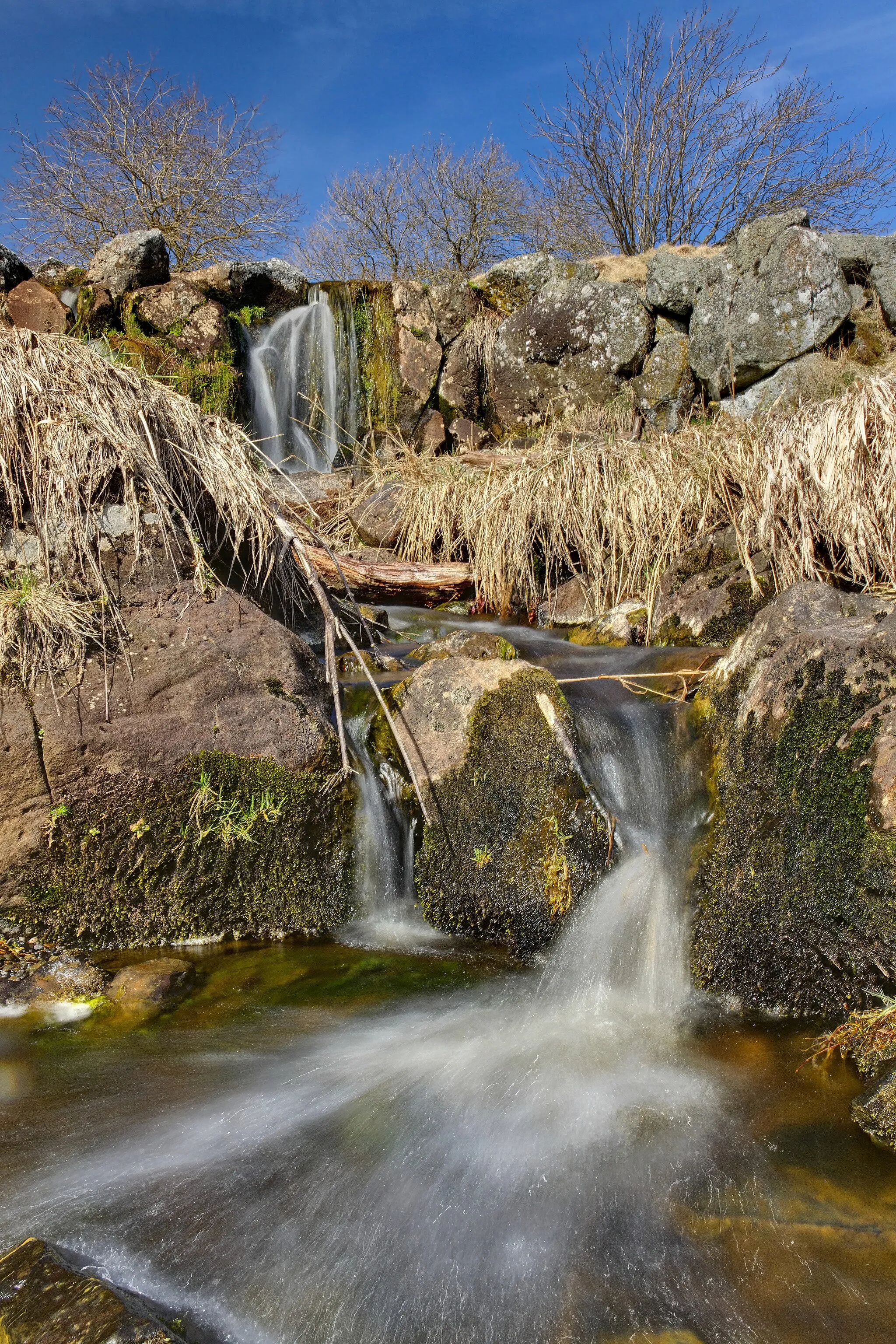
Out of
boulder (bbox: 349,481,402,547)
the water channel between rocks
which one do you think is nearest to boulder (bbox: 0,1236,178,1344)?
the water channel between rocks

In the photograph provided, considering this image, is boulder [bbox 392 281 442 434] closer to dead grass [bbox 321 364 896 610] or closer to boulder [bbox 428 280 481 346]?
boulder [bbox 428 280 481 346]

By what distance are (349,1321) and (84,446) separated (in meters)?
3.11

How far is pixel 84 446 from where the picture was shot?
10.8 feet

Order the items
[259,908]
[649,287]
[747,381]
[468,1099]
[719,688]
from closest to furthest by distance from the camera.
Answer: [468,1099], [259,908], [719,688], [747,381], [649,287]

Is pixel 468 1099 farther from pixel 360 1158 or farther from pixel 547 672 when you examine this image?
pixel 547 672

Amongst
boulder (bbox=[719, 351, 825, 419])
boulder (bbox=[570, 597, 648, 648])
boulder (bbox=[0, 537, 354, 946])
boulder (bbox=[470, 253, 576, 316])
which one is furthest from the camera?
boulder (bbox=[470, 253, 576, 316])

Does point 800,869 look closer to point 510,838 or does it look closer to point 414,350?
point 510,838

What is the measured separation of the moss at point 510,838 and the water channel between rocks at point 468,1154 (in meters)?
0.12

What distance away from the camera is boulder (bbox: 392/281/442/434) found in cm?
948

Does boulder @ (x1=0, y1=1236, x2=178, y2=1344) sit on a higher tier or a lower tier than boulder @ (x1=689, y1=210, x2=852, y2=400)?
lower

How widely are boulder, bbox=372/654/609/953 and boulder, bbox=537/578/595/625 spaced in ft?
7.76

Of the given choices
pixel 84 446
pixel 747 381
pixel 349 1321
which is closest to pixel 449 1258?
pixel 349 1321

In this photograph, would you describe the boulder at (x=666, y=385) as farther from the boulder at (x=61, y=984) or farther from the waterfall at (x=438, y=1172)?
the boulder at (x=61, y=984)

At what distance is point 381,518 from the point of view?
6.89 m
